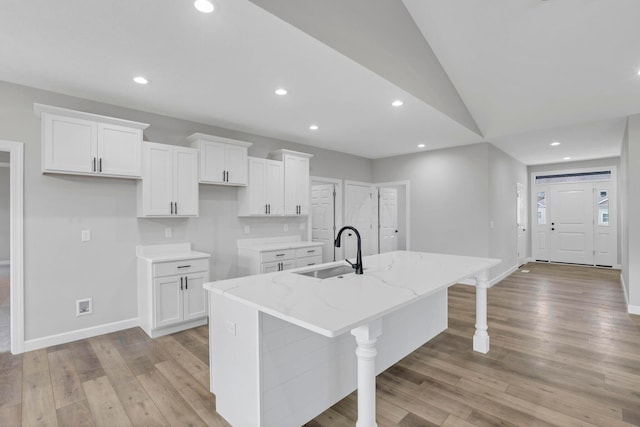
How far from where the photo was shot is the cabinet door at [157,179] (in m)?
3.40

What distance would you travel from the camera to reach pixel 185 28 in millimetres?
2029

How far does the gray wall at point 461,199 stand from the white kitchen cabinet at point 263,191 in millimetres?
2787

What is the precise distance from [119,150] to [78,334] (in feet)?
6.26

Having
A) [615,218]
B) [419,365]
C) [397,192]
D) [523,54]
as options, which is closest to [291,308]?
[419,365]

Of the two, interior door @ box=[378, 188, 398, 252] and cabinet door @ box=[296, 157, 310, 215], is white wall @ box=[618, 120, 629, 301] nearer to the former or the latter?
interior door @ box=[378, 188, 398, 252]

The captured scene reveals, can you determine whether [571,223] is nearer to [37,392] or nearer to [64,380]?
[64,380]

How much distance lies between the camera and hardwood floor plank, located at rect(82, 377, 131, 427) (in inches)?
76.5

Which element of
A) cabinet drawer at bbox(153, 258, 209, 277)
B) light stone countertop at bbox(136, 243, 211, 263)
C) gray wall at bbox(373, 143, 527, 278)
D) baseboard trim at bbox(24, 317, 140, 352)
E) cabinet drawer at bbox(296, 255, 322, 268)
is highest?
gray wall at bbox(373, 143, 527, 278)

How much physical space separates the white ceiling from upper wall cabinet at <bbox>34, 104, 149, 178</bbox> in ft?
0.92

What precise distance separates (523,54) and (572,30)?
0.41 m

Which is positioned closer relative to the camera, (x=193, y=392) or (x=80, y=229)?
(x=193, y=392)

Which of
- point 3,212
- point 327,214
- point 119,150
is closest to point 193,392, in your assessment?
point 119,150

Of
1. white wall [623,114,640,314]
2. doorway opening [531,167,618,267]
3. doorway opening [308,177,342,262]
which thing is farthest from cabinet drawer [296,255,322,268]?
doorway opening [531,167,618,267]

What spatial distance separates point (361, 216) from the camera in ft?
21.4
